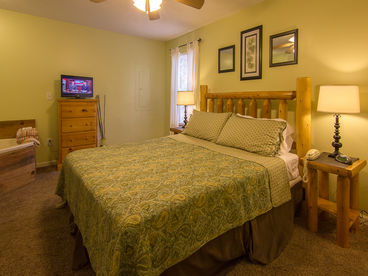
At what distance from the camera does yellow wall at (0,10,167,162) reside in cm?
330

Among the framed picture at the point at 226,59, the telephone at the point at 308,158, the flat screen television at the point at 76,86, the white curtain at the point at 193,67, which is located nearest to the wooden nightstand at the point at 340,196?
the telephone at the point at 308,158

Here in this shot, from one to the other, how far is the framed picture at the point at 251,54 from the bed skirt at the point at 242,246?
175cm

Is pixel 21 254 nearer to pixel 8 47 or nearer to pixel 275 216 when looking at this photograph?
pixel 275 216

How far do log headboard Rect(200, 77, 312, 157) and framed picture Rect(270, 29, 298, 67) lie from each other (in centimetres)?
41

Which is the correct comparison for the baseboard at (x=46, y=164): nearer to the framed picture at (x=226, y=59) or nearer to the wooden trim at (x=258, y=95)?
the wooden trim at (x=258, y=95)

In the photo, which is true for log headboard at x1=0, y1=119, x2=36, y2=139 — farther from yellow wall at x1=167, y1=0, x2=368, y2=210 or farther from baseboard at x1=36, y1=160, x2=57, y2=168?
yellow wall at x1=167, y1=0, x2=368, y2=210

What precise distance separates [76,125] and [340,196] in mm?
3482

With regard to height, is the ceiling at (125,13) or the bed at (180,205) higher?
the ceiling at (125,13)

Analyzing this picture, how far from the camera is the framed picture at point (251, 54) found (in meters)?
2.82

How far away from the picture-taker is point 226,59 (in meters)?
3.28

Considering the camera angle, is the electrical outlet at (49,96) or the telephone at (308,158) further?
the electrical outlet at (49,96)

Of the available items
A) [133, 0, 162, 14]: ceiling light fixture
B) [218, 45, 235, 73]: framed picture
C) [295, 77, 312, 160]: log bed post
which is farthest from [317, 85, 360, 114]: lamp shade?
[133, 0, 162, 14]: ceiling light fixture

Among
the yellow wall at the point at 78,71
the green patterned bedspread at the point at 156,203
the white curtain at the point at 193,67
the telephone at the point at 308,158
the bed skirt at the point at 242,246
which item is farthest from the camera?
the white curtain at the point at 193,67

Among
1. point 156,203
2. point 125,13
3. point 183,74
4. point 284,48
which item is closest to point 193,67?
point 183,74
